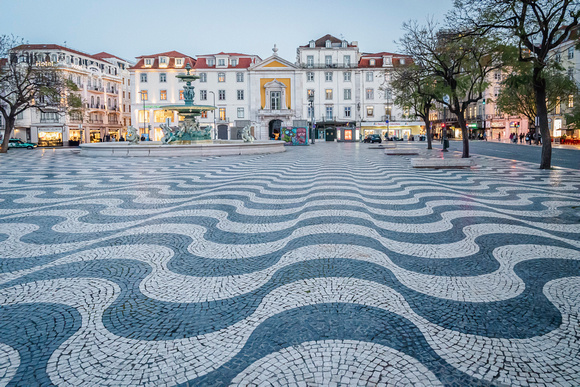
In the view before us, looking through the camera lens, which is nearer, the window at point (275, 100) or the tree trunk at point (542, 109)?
the tree trunk at point (542, 109)

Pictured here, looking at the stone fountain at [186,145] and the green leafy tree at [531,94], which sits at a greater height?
the green leafy tree at [531,94]

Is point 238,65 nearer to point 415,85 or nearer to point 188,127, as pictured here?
point 188,127

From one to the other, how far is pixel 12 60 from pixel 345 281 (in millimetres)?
36646

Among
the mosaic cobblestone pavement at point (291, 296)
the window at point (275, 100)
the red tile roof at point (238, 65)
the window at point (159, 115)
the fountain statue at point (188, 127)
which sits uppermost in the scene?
the red tile roof at point (238, 65)

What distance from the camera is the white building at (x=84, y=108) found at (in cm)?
5772

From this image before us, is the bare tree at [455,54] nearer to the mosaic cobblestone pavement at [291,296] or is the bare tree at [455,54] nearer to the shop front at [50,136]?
the mosaic cobblestone pavement at [291,296]

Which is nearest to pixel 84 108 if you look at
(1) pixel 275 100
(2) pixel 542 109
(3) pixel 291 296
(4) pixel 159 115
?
(4) pixel 159 115

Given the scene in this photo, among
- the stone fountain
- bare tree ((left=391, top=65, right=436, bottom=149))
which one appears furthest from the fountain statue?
bare tree ((left=391, top=65, right=436, bottom=149))

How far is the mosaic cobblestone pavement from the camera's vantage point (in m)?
2.39

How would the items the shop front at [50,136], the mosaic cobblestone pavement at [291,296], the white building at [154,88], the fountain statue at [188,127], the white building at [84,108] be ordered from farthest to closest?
the shop front at [50,136] < the white building at [84,108] < the white building at [154,88] < the fountain statue at [188,127] < the mosaic cobblestone pavement at [291,296]

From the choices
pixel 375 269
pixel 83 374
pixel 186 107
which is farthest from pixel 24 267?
pixel 186 107

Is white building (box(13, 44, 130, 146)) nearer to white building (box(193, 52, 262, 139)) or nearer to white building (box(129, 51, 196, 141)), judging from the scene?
white building (box(129, 51, 196, 141))

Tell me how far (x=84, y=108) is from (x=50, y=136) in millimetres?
7438

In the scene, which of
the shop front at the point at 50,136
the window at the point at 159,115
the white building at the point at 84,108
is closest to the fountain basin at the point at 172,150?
the white building at the point at 84,108
